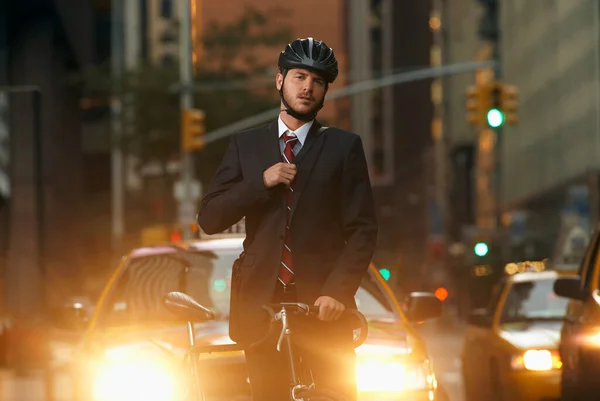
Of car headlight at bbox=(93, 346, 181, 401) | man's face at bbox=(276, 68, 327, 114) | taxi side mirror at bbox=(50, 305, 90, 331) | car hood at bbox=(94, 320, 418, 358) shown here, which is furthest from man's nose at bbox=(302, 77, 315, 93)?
taxi side mirror at bbox=(50, 305, 90, 331)

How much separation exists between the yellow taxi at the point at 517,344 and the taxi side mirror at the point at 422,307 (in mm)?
4193

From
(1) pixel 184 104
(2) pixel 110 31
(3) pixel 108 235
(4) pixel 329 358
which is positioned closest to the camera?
(4) pixel 329 358

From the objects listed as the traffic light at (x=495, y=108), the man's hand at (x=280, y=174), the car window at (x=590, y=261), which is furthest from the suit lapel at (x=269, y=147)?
the traffic light at (x=495, y=108)

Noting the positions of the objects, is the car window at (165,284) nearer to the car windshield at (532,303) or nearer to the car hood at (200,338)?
the car hood at (200,338)

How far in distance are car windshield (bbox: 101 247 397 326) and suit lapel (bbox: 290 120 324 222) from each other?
9.56ft

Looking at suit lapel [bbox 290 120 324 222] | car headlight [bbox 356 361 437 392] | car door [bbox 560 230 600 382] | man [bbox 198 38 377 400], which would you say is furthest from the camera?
car door [bbox 560 230 600 382]

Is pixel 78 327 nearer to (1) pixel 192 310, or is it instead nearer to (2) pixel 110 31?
(1) pixel 192 310

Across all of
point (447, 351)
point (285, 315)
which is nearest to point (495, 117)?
point (447, 351)

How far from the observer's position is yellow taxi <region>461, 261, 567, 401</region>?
478 inches

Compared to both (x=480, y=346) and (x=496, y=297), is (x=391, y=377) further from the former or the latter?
(x=496, y=297)

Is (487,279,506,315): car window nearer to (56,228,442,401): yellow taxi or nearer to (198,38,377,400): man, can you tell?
(56,228,442,401): yellow taxi

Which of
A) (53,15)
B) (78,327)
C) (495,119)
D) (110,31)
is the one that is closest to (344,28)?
(110,31)

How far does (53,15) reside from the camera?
37812 mm

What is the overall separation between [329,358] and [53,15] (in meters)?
34.0
